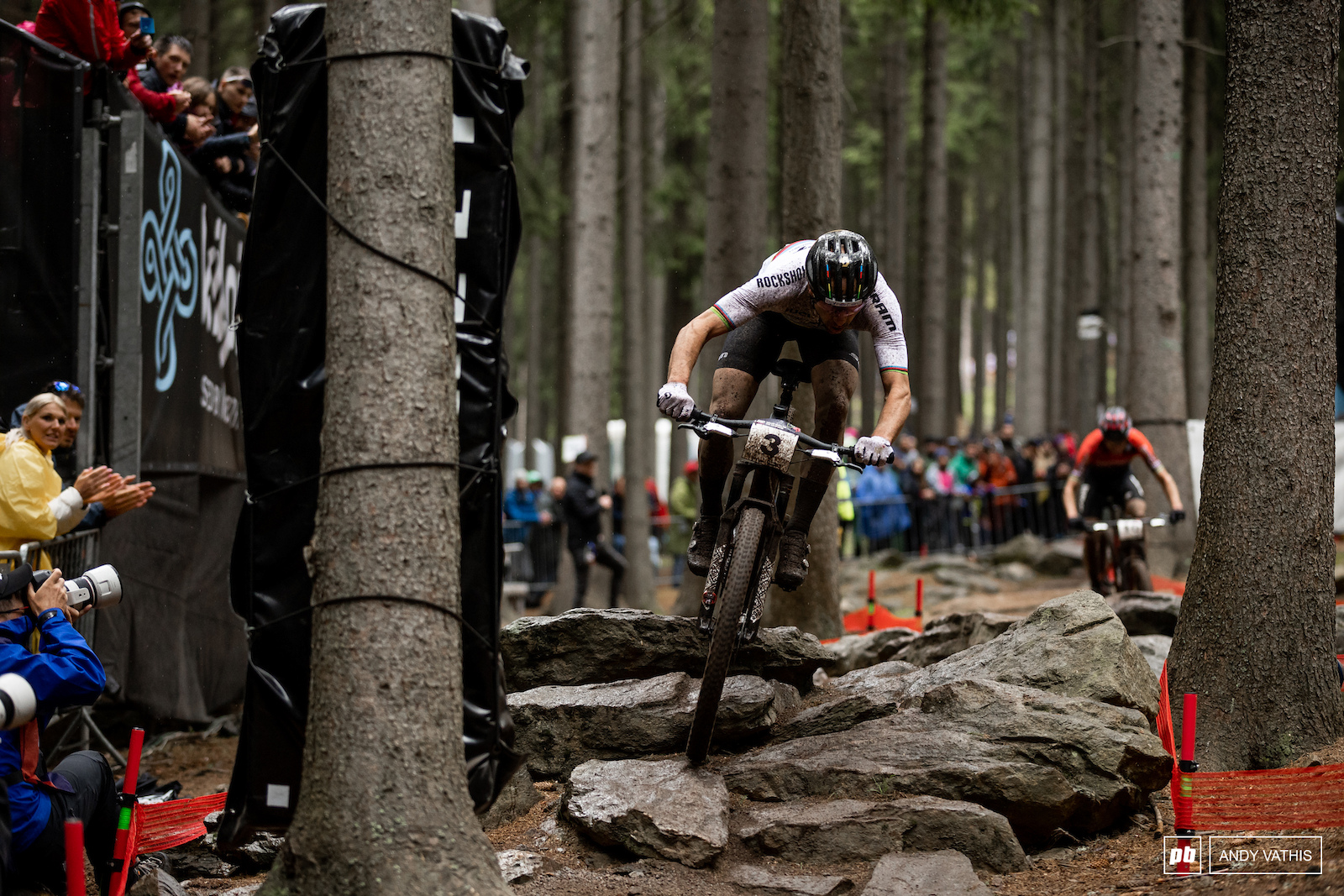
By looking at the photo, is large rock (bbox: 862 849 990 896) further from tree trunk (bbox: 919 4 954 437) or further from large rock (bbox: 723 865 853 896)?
tree trunk (bbox: 919 4 954 437)

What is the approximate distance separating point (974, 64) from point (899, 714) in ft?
80.1

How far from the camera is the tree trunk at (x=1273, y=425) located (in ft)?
19.4

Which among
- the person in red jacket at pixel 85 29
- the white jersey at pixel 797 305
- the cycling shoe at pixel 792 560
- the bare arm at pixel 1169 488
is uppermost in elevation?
the person in red jacket at pixel 85 29

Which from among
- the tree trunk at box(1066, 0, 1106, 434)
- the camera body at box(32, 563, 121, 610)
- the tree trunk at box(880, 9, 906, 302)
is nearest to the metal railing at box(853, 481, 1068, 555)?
the tree trunk at box(1066, 0, 1106, 434)

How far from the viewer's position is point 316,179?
4.52 meters

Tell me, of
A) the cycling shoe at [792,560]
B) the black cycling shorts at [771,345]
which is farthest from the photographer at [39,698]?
the black cycling shorts at [771,345]

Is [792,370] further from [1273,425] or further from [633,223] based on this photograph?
[633,223]

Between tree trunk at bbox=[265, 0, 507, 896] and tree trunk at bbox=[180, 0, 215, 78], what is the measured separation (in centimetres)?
1326

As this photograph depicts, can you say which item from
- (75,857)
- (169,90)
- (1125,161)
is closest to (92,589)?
(75,857)

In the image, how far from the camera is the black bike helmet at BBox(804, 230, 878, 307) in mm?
5734

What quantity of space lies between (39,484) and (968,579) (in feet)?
44.1

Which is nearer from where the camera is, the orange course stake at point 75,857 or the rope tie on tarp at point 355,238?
the orange course stake at point 75,857

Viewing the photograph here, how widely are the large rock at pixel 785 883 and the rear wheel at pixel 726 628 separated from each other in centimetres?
68

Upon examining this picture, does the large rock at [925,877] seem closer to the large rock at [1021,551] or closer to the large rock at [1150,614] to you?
the large rock at [1150,614]
